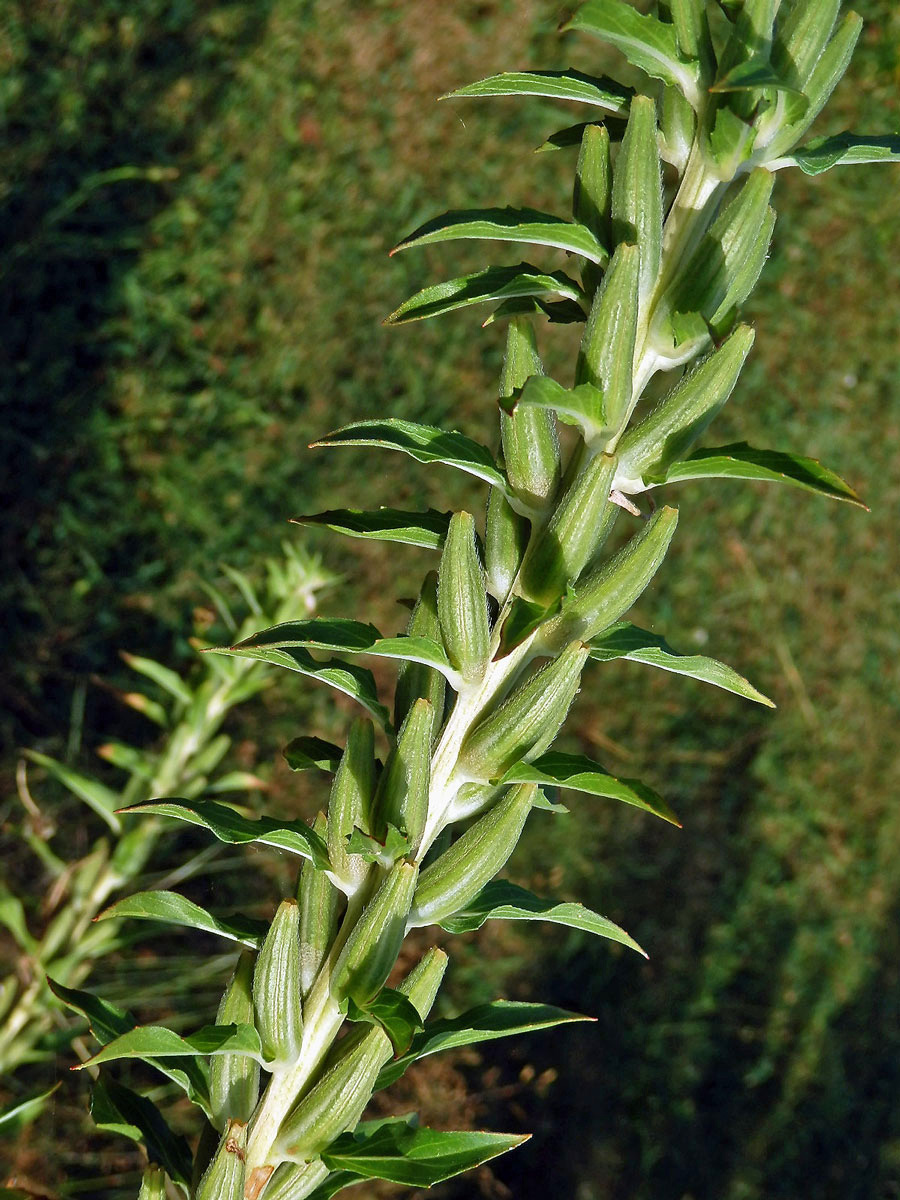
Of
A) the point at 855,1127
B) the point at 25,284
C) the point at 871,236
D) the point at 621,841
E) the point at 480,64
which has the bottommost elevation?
the point at 855,1127

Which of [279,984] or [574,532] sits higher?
[574,532]

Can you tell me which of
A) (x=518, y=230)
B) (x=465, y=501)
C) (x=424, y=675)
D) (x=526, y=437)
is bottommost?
(x=465, y=501)

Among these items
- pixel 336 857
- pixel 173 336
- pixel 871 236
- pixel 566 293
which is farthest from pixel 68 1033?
pixel 871 236

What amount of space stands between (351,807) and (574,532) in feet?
0.97

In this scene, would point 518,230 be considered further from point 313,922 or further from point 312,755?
point 313,922

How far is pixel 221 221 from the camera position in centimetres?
397

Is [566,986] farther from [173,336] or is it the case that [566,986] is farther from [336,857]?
[336,857]

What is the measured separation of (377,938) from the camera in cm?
93

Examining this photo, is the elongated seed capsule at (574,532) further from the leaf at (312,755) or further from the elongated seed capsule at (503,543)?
the leaf at (312,755)

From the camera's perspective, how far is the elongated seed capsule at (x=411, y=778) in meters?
0.95

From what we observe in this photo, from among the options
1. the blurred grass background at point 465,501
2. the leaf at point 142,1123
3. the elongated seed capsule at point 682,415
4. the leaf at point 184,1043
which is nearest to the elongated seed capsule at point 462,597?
the elongated seed capsule at point 682,415

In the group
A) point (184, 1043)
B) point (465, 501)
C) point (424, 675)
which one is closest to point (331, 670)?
point (424, 675)

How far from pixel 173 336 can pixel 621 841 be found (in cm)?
234

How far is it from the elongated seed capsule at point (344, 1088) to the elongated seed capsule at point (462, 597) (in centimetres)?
26
